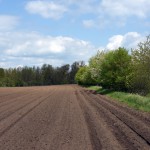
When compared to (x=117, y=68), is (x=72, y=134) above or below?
below

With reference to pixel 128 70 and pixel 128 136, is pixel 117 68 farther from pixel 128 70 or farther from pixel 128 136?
pixel 128 136

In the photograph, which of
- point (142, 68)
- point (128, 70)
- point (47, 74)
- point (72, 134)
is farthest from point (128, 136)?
point (47, 74)

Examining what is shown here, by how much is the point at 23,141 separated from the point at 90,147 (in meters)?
2.45

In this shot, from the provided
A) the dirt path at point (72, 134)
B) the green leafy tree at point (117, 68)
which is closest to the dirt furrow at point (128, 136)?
the dirt path at point (72, 134)

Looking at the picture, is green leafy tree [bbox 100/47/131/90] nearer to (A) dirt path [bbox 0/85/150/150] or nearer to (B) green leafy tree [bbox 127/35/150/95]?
(B) green leafy tree [bbox 127/35/150/95]

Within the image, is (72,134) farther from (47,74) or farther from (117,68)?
(47,74)

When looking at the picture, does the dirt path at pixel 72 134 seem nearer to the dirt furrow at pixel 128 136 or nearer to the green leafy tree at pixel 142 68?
the dirt furrow at pixel 128 136

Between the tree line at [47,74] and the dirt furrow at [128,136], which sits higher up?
the tree line at [47,74]

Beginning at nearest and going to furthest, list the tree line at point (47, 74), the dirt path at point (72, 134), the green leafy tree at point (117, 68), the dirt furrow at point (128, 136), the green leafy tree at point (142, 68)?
the dirt path at point (72, 134), the dirt furrow at point (128, 136), the green leafy tree at point (142, 68), the green leafy tree at point (117, 68), the tree line at point (47, 74)

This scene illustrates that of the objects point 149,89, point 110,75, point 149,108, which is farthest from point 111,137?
point 110,75

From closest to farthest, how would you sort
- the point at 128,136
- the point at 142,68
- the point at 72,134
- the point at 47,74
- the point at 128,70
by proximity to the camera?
the point at 128,136 < the point at 72,134 < the point at 142,68 < the point at 128,70 < the point at 47,74

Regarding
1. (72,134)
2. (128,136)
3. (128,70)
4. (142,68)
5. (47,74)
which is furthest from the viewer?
(47,74)

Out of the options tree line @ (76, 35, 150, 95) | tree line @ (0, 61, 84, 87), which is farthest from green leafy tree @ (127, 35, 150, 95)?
tree line @ (0, 61, 84, 87)

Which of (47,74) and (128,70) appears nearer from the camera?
(128,70)
